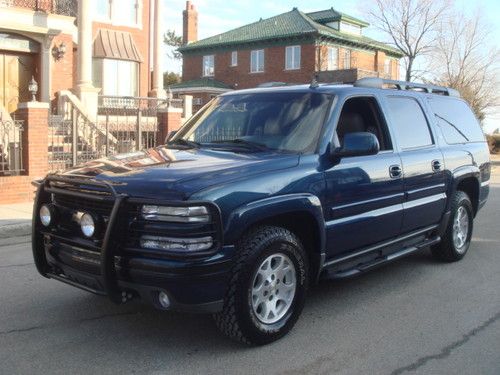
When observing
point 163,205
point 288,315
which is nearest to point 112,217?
point 163,205

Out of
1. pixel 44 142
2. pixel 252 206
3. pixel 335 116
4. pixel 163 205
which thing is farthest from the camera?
pixel 44 142

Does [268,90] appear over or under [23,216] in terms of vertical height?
over

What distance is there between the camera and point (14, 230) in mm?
8680

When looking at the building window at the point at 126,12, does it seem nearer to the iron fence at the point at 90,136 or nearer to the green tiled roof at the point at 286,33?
the iron fence at the point at 90,136

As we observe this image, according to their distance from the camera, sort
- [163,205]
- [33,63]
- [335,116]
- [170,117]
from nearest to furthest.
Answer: [163,205] < [335,116] < [170,117] < [33,63]

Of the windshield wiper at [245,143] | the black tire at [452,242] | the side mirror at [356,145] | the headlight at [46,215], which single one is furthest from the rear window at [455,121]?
the headlight at [46,215]

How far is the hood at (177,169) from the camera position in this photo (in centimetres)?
379

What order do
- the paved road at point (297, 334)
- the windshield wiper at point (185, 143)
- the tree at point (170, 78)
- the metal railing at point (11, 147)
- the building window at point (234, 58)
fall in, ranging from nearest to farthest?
the paved road at point (297, 334)
the windshield wiper at point (185, 143)
the metal railing at point (11, 147)
the building window at point (234, 58)
the tree at point (170, 78)

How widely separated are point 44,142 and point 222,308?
29.1ft

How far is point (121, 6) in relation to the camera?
24.0m

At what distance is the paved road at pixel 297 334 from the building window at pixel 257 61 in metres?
38.0

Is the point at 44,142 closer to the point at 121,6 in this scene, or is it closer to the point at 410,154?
the point at 410,154

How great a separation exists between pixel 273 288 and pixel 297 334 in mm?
499

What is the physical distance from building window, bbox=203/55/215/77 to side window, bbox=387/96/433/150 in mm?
41236
